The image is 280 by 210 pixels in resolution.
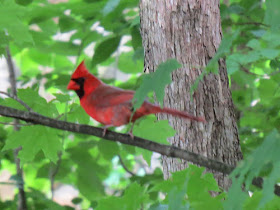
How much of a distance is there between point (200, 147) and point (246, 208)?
30 centimetres

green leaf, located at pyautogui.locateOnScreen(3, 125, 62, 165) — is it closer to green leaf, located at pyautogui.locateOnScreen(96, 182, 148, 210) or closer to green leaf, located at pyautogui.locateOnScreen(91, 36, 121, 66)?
green leaf, located at pyautogui.locateOnScreen(96, 182, 148, 210)

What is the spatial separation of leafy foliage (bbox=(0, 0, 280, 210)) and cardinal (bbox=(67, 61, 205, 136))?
8 centimetres

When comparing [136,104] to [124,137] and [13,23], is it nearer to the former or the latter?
[124,137]

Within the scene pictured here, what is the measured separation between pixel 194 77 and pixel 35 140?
422 mm

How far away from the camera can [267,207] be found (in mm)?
819


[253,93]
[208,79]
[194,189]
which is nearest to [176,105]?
[208,79]

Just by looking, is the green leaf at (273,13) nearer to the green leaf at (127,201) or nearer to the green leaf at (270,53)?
the green leaf at (270,53)

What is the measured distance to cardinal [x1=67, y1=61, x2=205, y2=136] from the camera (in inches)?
34.9

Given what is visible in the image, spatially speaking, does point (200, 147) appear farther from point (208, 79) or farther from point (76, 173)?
point (76, 173)

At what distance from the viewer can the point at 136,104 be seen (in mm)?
655

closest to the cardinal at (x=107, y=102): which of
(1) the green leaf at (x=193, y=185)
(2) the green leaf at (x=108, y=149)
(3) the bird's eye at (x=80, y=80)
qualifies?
(3) the bird's eye at (x=80, y=80)

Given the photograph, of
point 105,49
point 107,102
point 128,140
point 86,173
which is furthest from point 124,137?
point 86,173

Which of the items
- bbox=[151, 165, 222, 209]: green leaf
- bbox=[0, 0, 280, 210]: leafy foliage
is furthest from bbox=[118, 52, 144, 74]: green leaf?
bbox=[151, 165, 222, 209]: green leaf

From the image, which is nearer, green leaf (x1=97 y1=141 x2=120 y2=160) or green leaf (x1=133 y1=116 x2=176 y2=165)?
green leaf (x1=133 y1=116 x2=176 y2=165)
